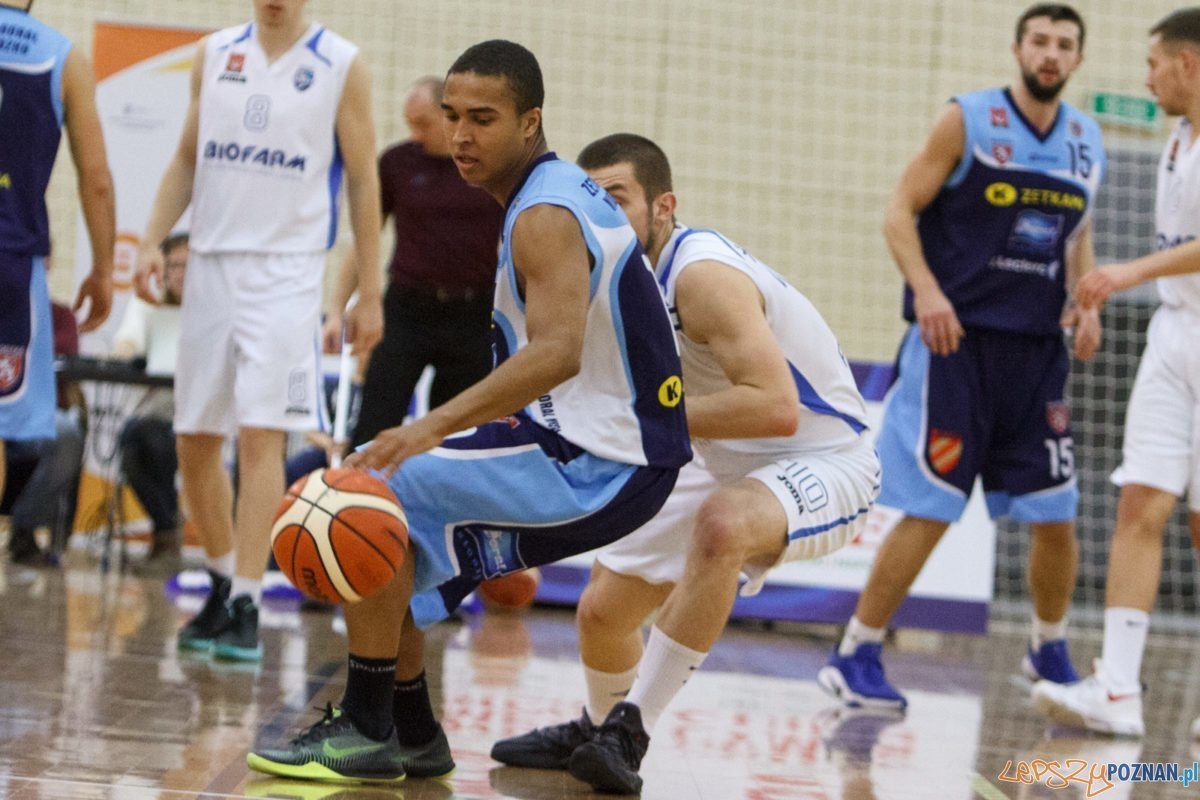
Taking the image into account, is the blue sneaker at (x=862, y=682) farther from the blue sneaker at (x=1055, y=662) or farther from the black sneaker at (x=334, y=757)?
the black sneaker at (x=334, y=757)

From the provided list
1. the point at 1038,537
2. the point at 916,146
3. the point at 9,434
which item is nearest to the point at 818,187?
the point at 916,146

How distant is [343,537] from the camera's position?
11.1ft

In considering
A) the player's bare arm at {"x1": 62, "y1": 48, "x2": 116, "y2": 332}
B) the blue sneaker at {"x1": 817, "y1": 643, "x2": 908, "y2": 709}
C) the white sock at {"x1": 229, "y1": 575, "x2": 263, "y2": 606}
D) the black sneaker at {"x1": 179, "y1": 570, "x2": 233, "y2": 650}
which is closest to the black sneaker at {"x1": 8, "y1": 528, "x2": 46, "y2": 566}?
the black sneaker at {"x1": 179, "y1": 570, "x2": 233, "y2": 650}

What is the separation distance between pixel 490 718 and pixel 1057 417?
2.43 meters

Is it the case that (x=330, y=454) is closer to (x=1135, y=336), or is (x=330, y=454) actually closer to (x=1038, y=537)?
(x=1038, y=537)

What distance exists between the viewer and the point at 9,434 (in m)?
4.97

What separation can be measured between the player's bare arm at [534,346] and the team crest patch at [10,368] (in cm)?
201

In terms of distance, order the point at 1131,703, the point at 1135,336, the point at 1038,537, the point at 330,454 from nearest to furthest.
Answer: the point at 1131,703 < the point at 1038,537 < the point at 330,454 < the point at 1135,336

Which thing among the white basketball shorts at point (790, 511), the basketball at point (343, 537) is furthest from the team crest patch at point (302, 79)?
the basketball at point (343, 537)

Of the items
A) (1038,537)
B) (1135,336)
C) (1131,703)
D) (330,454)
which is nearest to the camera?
(1131,703)

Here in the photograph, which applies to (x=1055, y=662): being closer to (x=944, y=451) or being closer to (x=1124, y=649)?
(x=1124, y=649)

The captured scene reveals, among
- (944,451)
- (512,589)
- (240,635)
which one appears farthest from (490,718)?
(944,451)

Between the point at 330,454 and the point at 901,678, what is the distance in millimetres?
2785

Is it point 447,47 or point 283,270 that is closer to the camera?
point 283,270
